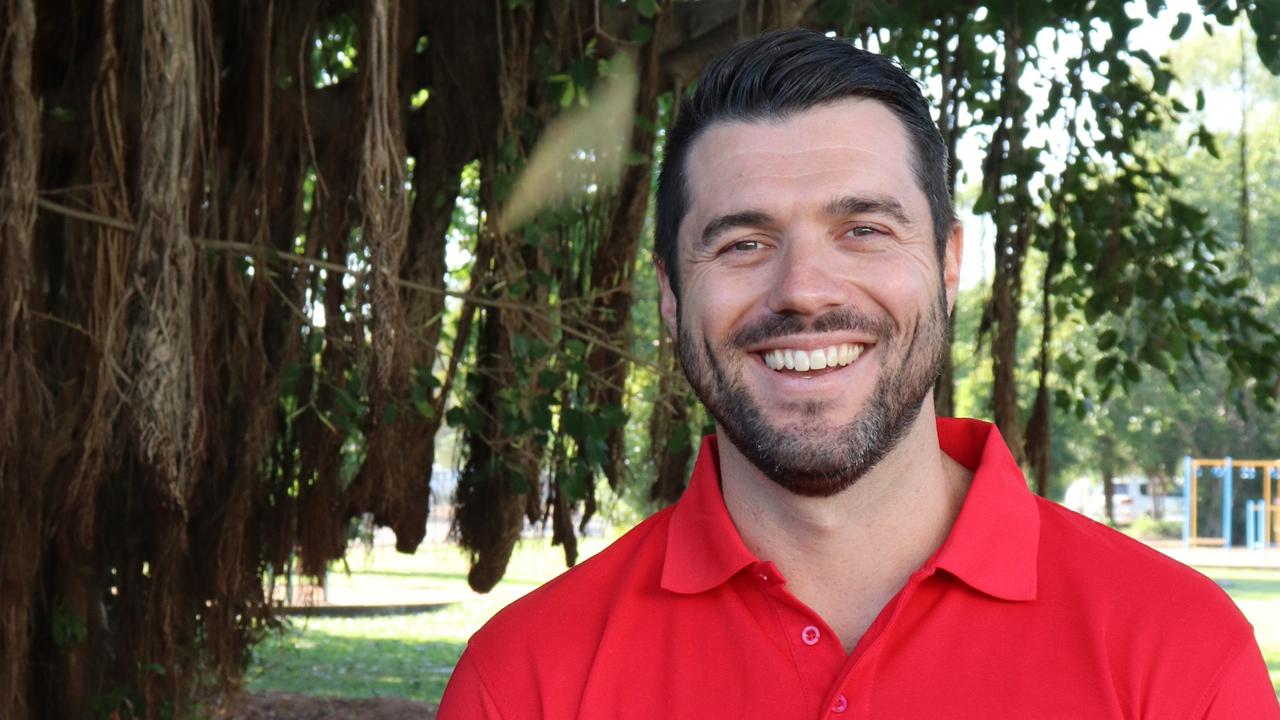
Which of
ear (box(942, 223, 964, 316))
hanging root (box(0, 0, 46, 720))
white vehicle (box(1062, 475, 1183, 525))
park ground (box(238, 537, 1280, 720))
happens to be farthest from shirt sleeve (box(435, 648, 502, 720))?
white vehicle (box(1062, 475, 1183, 525))

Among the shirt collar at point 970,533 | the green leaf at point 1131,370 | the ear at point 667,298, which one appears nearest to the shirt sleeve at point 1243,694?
the shirt collar at point 970,533

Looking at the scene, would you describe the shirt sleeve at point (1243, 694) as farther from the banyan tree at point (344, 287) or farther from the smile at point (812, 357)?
the banyan tree at point (344, 287)

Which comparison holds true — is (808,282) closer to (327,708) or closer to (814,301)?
(814,301)

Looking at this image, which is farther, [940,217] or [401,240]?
[401,240]

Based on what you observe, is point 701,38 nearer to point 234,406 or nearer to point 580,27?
point 580,27

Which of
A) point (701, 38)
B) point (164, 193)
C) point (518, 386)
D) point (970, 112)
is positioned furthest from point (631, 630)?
point (970, 112)

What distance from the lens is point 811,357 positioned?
65.7 inches

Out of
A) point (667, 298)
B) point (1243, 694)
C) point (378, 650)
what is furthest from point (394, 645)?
point (1243, 694)

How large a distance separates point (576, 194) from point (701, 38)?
0.55m

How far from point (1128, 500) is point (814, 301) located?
171 feet

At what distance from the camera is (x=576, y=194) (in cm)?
398

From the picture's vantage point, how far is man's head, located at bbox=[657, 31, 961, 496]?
168cm

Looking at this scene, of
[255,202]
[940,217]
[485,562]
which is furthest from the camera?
[485,562]

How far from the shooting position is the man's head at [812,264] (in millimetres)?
1677
